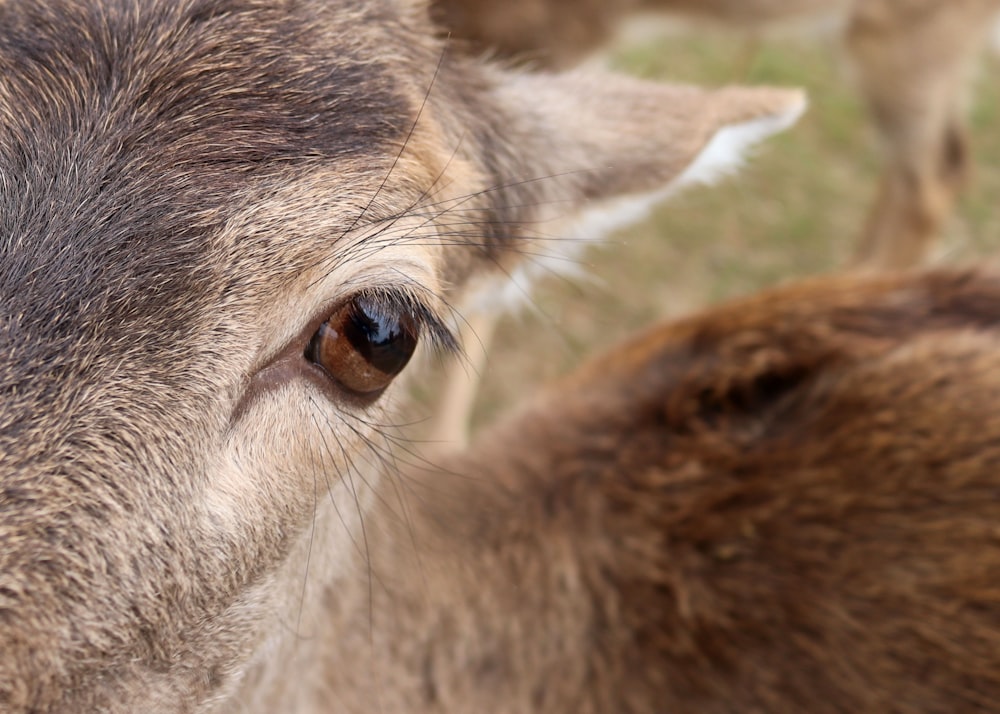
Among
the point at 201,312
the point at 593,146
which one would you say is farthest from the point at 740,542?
the point at 201,312

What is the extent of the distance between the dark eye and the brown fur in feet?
1.58

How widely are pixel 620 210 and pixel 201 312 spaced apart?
3.70ft

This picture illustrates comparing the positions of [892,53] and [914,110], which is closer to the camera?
[892,53]

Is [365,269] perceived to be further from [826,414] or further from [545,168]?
[826,414]

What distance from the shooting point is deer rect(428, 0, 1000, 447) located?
4.48 meters

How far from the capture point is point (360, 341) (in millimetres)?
1699

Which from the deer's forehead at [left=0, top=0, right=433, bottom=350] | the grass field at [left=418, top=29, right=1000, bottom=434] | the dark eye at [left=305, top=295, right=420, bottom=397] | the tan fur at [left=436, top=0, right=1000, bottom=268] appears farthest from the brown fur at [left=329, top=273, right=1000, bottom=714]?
the grass field at [left=418, top=29, right=1000, bottom=434]

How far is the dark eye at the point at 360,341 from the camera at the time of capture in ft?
5.52

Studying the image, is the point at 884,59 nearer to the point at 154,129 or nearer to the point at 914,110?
the point at 914,110

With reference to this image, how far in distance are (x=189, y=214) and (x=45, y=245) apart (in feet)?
0.73

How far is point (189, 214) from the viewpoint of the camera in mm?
1565

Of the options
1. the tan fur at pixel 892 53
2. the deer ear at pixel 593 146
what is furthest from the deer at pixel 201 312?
the tan fur at pixel 892 53

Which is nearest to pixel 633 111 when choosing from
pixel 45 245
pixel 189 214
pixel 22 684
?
pixel 189 214

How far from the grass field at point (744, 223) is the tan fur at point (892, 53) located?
340 millimetres
